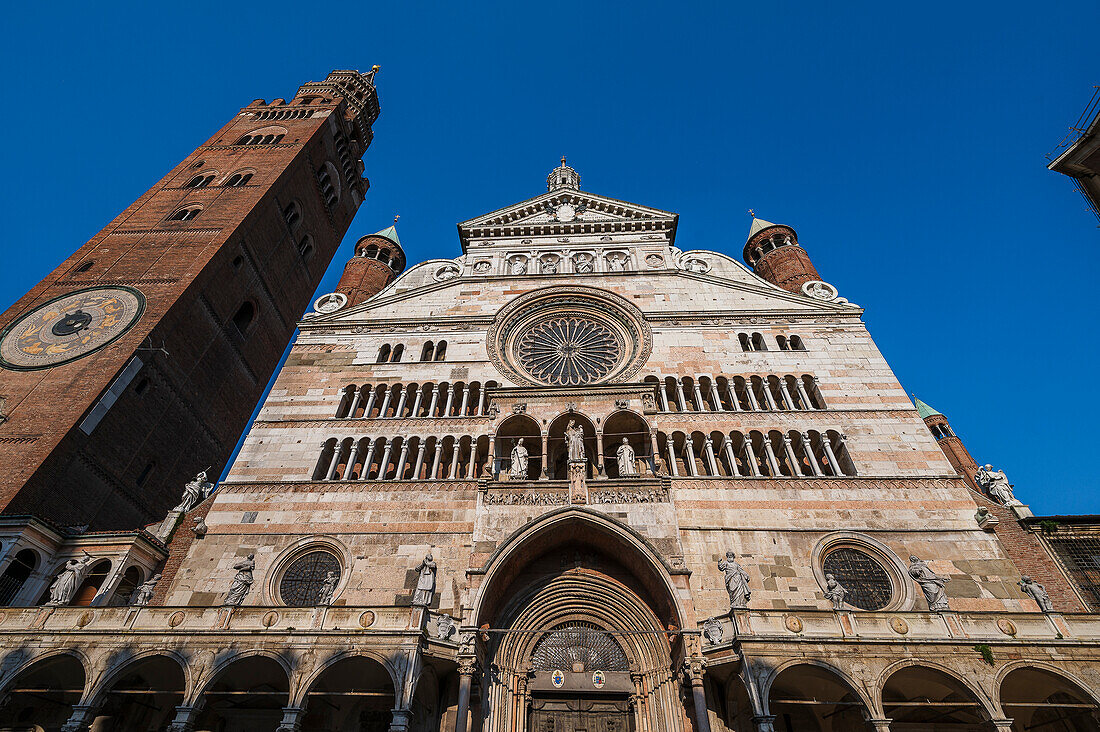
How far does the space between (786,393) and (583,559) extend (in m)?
9.35

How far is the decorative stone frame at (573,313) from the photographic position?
73.3 ft

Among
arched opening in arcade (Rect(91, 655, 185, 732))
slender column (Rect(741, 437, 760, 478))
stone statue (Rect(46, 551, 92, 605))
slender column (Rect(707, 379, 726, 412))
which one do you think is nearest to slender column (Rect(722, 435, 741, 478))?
slender column (Rect(741, 437, 760, 478))

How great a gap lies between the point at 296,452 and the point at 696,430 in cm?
1372

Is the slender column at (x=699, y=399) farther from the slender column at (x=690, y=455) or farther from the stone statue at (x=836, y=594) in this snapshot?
the stone statue at (x=836, y=594)

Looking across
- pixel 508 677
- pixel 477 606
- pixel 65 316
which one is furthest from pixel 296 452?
pixel 65 316

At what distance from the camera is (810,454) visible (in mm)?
18719

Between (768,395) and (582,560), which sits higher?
(768,395)

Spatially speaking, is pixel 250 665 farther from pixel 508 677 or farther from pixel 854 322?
pixel 854 322

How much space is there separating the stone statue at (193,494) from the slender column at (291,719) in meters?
9.08

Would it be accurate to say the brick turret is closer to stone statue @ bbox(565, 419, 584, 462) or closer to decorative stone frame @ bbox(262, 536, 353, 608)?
decorative stone frame @ bbox(262, 536, 353, 608)

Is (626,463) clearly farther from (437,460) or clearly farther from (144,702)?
(144,702)

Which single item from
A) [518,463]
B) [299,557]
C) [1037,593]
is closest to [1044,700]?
[1037,593]

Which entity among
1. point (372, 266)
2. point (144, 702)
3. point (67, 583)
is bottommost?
point (144, 702)

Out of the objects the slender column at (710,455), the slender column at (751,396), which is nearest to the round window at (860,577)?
the slender column at (710,455)
